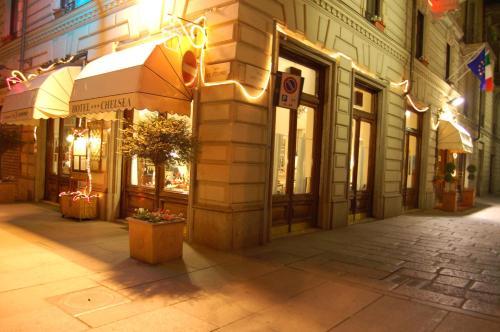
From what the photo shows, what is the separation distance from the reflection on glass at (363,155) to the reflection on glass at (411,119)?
2840mm

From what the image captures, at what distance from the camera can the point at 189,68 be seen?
758 cm

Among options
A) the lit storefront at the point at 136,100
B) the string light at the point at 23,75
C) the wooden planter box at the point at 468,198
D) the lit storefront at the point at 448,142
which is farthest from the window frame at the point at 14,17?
the wooden planter box at the point at 468,198

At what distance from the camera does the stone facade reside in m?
7.13

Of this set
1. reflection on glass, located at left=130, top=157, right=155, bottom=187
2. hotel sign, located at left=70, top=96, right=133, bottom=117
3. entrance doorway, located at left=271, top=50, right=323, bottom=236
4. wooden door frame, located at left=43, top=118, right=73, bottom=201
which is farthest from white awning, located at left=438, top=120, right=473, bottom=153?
wooden door frame, located at left=43, top=118, right=73, bottom=201

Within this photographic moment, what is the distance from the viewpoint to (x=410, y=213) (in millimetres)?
14000

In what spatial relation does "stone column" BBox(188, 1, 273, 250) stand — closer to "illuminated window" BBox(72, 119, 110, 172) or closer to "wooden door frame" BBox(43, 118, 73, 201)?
"illuminated window" BBox(72, 119, 110, 172)

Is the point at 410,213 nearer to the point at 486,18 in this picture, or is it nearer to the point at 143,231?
the point at 143,231

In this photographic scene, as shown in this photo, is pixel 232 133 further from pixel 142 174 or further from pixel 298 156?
pixel 142 174

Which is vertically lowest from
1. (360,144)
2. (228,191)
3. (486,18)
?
(228,191)

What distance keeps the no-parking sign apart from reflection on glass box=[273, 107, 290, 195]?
886mm

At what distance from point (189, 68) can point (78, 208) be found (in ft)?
14.6

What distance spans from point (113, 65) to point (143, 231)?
3.52 meters

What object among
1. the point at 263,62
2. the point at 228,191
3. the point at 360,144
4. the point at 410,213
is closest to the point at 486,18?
the point at 410,213

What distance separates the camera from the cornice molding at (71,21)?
386 inches
